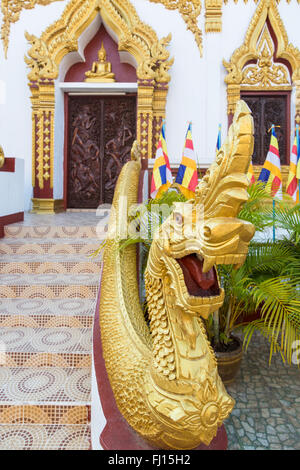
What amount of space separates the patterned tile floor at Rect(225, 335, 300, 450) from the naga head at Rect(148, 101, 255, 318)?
49.8 inches

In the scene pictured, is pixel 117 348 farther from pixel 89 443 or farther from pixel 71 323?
pixel 71 323

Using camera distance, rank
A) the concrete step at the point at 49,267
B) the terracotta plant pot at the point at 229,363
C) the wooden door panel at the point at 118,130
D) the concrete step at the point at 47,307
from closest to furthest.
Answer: the terracotta plant pot at the point at 229,363 < the concrete step at the point at 47,307 < the concrete step at the point at 49,267 < the wooden door panel at the point at 118,130

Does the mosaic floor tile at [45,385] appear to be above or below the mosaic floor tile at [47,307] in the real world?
below

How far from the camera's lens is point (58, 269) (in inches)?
124

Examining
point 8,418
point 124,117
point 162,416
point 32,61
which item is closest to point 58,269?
point 8,418

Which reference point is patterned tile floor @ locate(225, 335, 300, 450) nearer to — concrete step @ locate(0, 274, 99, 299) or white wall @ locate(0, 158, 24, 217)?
concrete step @ locate(0, 274, 99, 299)

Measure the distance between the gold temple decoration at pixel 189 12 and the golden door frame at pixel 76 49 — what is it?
0.59m

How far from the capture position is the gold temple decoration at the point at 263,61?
604cm

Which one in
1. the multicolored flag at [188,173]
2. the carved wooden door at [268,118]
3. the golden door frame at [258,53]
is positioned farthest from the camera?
the carved wooden door at [268,118]

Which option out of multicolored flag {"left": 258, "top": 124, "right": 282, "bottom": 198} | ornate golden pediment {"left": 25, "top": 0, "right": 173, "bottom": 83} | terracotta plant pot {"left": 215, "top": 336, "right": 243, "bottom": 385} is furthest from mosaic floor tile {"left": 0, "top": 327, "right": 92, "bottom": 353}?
ornate golden pediment {"left": 25, "top": 0, "right": 173, "bottom": 83}

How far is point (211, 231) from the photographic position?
3.09 feet

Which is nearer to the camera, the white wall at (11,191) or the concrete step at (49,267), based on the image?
the concrete step at (49,267)

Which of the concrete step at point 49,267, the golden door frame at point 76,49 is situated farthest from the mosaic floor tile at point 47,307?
the golden door frame at point 76,49

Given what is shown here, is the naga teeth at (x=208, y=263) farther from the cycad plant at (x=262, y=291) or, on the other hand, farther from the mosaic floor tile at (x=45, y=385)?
the mosaic floor tile at (x=45, y=385)
